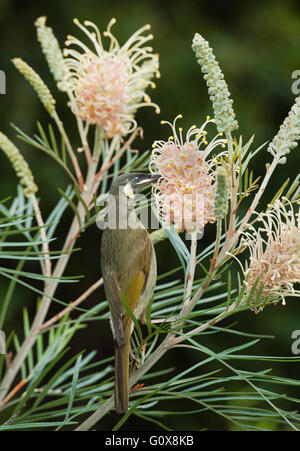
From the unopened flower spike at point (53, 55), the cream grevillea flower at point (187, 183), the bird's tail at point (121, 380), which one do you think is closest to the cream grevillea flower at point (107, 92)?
the unopened flower spike at point (53, 55)

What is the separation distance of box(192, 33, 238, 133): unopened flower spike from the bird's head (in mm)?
131

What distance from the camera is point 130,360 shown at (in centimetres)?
53

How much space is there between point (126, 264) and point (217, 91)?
0.18 m

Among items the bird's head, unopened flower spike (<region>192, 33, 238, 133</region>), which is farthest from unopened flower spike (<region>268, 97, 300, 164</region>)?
the bird's head

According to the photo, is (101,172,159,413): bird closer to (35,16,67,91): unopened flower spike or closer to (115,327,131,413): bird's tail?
(115,327,131,413): bird's tail

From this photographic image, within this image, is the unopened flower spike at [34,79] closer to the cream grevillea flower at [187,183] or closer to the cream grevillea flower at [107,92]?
the cream grevillea flower at [107,92]

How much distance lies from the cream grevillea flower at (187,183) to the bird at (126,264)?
0.13 ft

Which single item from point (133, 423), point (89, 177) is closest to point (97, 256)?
point (133, 423)

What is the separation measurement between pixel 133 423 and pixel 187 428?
170 mm

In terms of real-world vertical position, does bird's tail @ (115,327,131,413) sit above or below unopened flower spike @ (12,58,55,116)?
below

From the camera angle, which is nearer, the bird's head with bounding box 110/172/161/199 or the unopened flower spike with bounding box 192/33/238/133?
the unopened flower spike with bounding box 192/33/238/133

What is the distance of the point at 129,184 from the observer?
58cm

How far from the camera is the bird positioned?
0.51 meters
